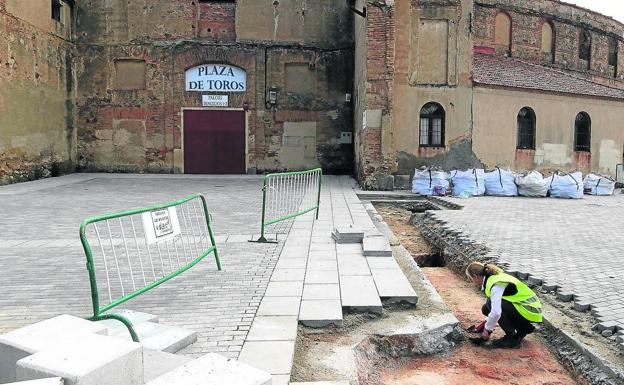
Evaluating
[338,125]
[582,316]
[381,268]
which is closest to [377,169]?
[338,125]

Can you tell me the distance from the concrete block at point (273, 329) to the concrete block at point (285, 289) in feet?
2.35

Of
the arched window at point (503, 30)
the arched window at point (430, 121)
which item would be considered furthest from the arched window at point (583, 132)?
the arched window at point (503, 30)

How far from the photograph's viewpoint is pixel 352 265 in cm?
664

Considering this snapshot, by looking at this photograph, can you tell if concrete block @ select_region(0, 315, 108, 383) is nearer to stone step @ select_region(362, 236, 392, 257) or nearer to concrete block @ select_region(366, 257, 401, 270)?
concrete block @ select_region(366, 257, 401, 270)

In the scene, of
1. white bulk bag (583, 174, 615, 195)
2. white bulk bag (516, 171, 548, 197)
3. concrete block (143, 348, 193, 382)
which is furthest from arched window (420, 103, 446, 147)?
concrete block (143, 348, 193, 382)

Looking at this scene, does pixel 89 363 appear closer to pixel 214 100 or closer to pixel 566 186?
pixel 566 186

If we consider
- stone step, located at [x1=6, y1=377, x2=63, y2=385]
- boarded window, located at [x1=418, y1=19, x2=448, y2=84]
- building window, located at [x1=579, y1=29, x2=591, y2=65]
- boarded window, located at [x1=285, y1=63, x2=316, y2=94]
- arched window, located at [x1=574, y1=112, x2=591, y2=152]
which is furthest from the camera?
building window, located at [x1=579, y1=29, x2=591, y2=65]

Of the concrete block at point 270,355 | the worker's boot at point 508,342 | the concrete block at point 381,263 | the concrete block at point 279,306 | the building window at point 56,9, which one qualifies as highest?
the building window at point 56,9

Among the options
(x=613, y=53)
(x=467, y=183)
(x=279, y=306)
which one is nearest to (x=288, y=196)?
(x=279, y=306)

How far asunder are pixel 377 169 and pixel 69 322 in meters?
14.3

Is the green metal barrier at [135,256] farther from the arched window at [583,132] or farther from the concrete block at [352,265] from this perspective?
the arched window at [583,132]

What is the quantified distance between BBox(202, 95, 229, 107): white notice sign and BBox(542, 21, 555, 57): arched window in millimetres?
16436

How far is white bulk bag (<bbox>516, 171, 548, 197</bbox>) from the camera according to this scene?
16.8 m

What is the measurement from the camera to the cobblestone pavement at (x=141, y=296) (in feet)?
14.9
